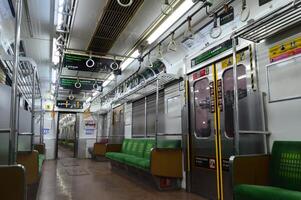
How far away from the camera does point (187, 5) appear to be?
3691 millimetres

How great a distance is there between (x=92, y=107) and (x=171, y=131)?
787cm

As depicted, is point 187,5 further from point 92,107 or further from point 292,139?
point 92,107

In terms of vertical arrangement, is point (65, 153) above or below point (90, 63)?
below

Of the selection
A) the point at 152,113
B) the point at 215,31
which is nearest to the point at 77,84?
the point at 152,113

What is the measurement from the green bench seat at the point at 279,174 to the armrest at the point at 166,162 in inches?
88.0

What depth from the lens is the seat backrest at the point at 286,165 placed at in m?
2.68

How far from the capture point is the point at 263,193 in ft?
7.64

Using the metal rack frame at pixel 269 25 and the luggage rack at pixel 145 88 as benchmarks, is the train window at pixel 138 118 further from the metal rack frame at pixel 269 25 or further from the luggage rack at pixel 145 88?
the metal rack frame at pixel 269 25

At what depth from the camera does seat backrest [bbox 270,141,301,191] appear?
268cm

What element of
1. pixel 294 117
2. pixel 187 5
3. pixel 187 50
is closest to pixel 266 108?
pixel 294 117

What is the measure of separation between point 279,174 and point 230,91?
155cm

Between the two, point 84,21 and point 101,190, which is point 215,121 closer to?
point 101,190

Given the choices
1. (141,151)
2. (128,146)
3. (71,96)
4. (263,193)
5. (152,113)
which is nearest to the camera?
(263,193)

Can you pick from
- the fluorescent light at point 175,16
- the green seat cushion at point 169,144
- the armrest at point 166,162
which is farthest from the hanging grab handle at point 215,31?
the armrest at point 166,162
